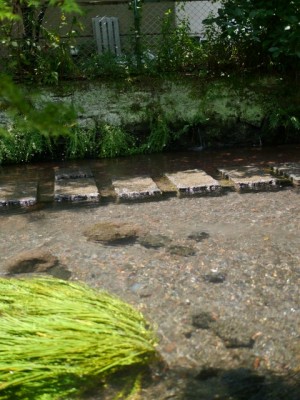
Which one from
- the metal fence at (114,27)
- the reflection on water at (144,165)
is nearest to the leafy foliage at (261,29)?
the metal fence at (114,27)

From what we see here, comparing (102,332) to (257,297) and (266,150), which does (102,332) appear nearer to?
(257,297)

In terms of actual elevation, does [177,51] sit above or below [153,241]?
above

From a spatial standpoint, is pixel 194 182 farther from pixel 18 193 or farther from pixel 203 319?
pixel 203 319

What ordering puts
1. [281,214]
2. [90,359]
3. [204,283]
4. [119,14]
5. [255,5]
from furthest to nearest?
[119,14]
[255,5]
[281,214]
[204,283]
[90,359]

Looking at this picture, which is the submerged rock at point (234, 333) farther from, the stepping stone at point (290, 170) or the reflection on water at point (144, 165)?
the stepping stone at point (290, 170)

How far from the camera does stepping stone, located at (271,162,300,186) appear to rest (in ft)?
17.6

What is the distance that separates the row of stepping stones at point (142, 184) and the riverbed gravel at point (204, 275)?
0.23 meters

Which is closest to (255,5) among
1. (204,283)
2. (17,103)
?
(204,283)

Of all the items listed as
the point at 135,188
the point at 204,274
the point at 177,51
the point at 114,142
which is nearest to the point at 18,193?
the point at 135,188

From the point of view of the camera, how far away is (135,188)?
209 inches

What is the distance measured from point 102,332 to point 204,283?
3.03 ft

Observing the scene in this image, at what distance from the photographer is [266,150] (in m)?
7.07

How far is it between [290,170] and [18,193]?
295 cm

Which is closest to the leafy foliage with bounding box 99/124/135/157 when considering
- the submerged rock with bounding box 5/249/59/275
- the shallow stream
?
the shallow stream
